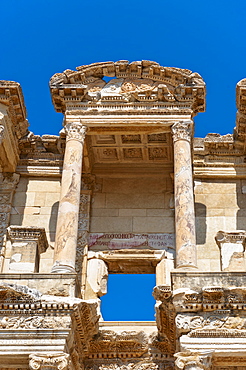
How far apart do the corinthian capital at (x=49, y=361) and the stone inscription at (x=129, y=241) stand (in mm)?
5246

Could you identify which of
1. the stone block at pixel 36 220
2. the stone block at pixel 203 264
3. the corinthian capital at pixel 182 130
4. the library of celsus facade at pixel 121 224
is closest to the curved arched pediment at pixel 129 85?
the library of celsus facade at pixel 121 224

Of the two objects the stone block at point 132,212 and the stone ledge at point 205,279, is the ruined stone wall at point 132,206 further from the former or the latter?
the stone ledge at point 205,279

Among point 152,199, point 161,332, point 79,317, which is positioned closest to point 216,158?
point 152,199

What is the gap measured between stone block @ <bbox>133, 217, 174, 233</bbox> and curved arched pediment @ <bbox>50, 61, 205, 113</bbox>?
3.26 meters

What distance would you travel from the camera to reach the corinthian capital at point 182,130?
16812 mm

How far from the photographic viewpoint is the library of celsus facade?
13.4m


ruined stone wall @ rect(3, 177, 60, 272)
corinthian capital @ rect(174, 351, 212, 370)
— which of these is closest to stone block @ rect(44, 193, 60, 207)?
ruined stone wall @ rect(3, 177, 60, 272)

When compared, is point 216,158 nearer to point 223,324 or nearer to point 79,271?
point 79,271

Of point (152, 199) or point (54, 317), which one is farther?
point (152, 199)

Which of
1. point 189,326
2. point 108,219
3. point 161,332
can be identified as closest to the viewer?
point 189,326

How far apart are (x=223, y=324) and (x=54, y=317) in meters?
3.58

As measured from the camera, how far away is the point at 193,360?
12.9 m

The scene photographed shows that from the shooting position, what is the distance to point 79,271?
57.1 feet

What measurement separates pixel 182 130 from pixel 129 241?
11.5 ft
